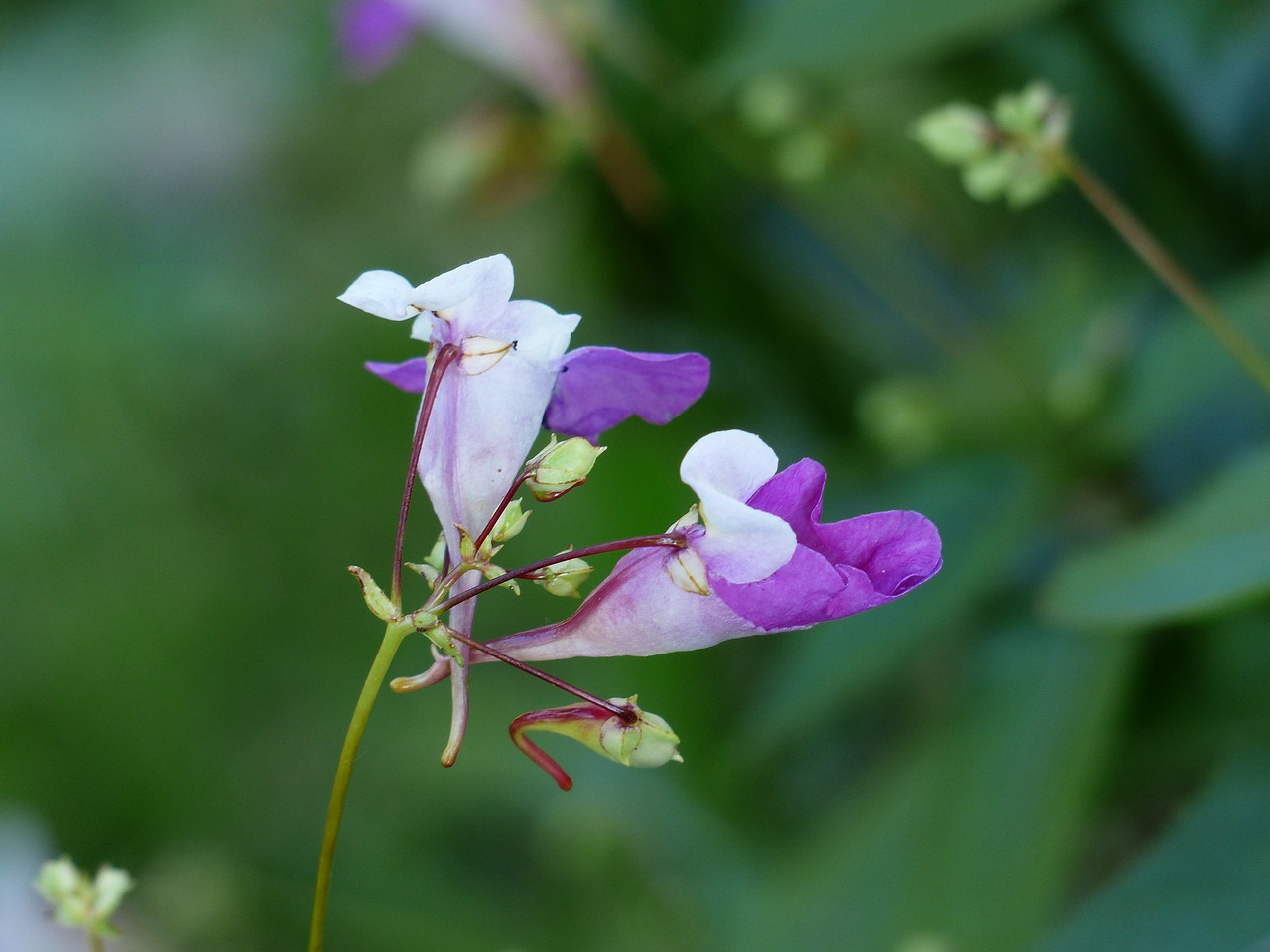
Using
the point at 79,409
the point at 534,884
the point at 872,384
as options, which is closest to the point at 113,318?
the point at 79,409

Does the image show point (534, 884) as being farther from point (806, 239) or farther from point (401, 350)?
point (806, 239)

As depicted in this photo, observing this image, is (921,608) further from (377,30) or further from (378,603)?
(377,30)

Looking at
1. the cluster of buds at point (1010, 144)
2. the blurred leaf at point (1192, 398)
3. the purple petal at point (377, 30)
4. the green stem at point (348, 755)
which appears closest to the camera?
the green stem at point (348, 755)

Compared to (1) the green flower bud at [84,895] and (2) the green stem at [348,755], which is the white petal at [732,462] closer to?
(2) the green stem at [348,755]

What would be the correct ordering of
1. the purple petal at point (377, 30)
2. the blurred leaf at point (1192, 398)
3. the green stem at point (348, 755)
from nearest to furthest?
the green stem at point (348, 755) → the blurred leaf at point (1192, 398) → the purple petal at point (377, 30)

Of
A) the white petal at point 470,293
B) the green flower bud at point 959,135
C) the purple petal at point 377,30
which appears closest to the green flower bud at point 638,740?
the white petal at point 470,293

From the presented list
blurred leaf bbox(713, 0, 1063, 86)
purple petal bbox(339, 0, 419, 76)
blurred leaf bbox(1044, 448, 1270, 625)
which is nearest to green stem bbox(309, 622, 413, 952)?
blurred leaf bbox(1044, 448, 1270, 625)

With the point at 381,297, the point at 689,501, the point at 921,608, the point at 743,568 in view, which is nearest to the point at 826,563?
the point at 743,568

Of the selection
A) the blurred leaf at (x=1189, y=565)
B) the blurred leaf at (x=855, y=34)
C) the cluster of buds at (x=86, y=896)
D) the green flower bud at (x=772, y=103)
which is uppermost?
the green flower bud at (x=772, y=103)

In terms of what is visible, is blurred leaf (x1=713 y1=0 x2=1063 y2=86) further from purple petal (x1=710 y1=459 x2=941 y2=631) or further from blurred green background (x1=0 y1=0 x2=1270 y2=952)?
purple petal (x1=710 y1=459 x2=941 y2=631)
